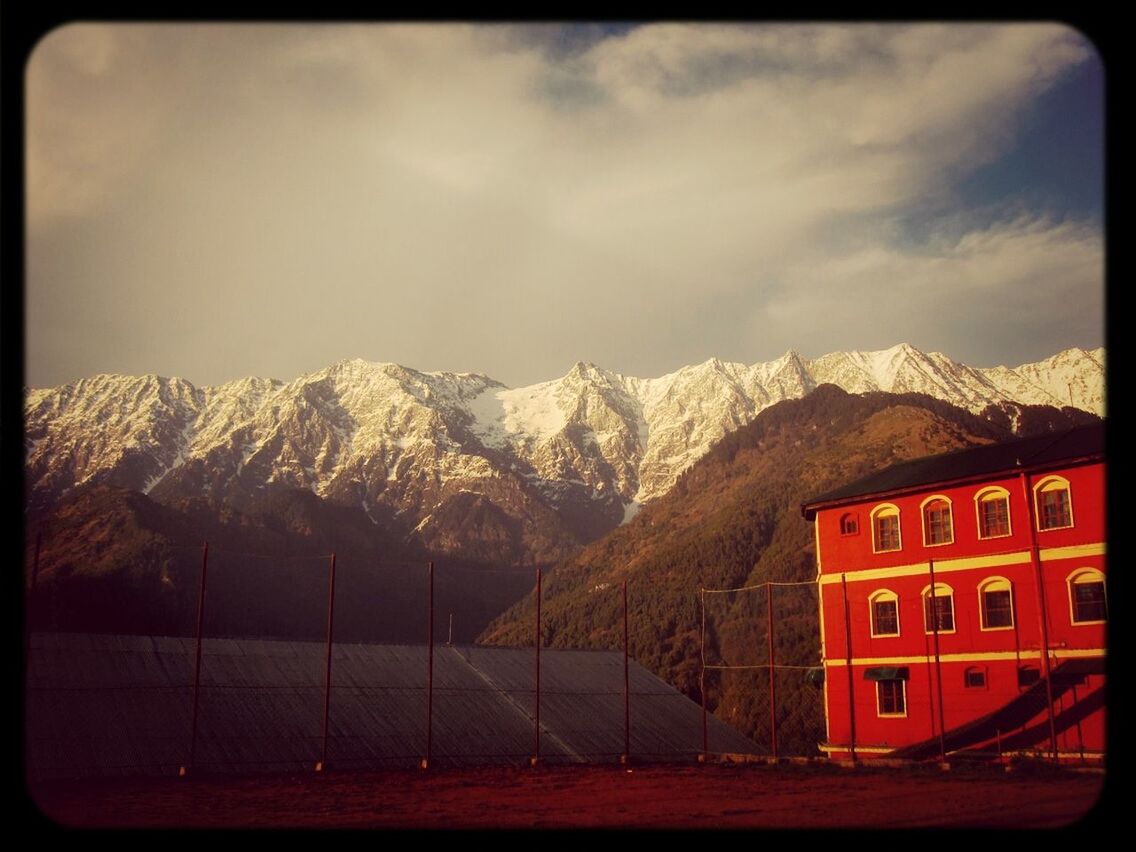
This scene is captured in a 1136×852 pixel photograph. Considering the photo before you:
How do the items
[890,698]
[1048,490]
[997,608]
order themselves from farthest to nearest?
1. [890,698]
2. [997,608]
3. [1048,490]

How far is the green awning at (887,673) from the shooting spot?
1367 inches

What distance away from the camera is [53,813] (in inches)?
691

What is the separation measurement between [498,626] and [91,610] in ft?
149

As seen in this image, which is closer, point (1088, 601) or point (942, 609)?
point (1088, 601)

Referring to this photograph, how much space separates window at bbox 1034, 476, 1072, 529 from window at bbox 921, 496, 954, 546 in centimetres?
330

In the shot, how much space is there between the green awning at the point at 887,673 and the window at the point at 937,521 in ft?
13.9

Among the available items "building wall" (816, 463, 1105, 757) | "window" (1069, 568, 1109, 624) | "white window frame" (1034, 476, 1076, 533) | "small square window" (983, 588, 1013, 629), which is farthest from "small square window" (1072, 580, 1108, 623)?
"small square window" (983, 588, 1013, 629)

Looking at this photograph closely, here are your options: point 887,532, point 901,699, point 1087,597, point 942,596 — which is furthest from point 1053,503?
point 901,699

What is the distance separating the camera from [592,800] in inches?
821

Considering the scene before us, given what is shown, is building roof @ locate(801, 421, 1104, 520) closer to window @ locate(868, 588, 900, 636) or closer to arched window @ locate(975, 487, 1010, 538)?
arched window @ locate(975, 487, 1010, 538)

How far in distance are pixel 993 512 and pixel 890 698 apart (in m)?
6.98

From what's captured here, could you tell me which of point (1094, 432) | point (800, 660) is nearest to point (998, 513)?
point (1094, 432)

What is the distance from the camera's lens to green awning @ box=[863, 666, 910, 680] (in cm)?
3472

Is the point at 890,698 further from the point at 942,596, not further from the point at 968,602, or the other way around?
the point at 968,602
